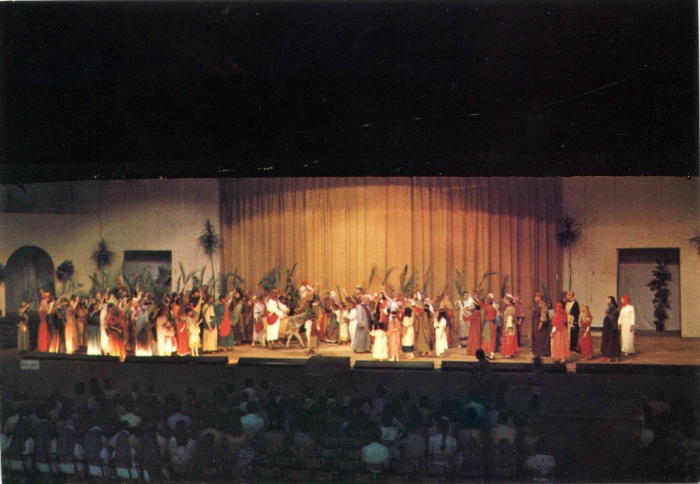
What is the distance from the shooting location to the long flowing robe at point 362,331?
10.3m

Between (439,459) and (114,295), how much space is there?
18.9 feet

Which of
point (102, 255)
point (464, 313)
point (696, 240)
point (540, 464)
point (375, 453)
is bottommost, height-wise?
point (540, 464)

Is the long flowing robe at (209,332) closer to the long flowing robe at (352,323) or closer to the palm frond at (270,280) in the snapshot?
the palm frond at (270,280)

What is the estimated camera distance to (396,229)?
1047 centimetres

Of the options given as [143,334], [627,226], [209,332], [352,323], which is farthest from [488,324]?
[143,334]

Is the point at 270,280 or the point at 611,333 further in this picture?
the point at 270,280

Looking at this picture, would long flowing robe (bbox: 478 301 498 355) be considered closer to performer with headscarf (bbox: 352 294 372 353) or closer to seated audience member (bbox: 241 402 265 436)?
performer with headscarf (bbox: 352 294 372 353)

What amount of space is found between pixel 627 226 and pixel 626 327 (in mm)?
1480

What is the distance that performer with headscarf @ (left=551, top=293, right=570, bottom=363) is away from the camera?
10.0 m

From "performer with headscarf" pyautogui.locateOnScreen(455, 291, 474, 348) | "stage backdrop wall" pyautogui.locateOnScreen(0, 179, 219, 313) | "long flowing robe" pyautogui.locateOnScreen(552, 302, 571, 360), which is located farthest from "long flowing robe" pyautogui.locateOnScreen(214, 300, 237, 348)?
"long flowing robe" pyautogui.locateOnScreen(552, 302, 571, 360)

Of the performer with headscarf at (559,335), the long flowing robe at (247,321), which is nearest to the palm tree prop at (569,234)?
the performer with headscarf at (559,335)

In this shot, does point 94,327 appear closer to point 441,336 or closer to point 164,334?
point 164,334

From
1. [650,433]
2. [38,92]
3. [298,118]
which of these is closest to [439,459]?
[650,433]

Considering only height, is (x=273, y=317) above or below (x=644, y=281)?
below
